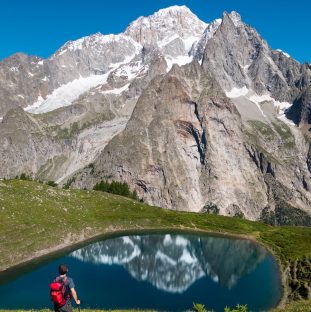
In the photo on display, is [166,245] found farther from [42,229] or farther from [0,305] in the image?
[0,305]

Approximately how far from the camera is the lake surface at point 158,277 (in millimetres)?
57572

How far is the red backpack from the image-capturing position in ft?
81.6

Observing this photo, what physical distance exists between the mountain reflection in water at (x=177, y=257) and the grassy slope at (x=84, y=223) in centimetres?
614

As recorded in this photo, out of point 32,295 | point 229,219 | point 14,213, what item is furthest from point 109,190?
point 32,295

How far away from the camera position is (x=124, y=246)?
9462 centimetres

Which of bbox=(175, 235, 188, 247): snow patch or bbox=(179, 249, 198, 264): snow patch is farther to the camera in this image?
bbox=(175, 235, 188, 247): snow patch

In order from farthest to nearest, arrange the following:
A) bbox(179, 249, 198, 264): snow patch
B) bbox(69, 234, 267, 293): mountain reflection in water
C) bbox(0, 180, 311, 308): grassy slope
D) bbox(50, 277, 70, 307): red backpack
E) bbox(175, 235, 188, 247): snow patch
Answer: bbox(175, 235, 188, 247): snow patch, bbox(179, 249, 198, 264): snow patch, bbox(0, 180, 311, 308): grassy slope, bbox(69, 234, 267, 293): mountain reflection in water, bbox(50, 277, 70, 307): red backpack

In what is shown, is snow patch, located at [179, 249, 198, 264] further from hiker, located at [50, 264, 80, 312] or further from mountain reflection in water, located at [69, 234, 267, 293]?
hiker, located at [50, 264, 80, 312]

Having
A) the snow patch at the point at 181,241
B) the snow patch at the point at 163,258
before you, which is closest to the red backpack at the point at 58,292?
the snow patch at the point at 163,258

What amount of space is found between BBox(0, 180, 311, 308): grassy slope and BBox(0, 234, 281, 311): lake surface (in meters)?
4.72

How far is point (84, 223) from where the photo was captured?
101 metres

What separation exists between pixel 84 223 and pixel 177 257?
24.5 meters

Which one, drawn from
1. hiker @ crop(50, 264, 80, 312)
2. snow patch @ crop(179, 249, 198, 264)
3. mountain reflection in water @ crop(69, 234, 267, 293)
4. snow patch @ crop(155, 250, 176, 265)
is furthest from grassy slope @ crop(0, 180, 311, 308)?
hiker @ crop(50, 264, 80, 312)

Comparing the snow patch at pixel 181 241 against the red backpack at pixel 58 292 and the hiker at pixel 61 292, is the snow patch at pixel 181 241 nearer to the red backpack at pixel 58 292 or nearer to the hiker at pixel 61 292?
the hiker at pixel 61 292
